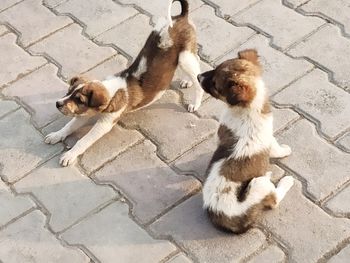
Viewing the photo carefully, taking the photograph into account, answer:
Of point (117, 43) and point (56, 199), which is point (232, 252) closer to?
point (56, 199)

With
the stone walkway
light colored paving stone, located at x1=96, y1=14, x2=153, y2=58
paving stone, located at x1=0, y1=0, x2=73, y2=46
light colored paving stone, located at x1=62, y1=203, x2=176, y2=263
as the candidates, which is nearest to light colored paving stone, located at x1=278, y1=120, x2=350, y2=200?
the stone walkway

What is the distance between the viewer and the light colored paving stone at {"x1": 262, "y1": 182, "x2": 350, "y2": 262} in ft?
12.4

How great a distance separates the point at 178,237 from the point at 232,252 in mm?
347

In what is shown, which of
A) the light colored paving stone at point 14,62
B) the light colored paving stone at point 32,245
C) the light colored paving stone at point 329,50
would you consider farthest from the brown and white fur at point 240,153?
the light colored paving stone at point 14,62

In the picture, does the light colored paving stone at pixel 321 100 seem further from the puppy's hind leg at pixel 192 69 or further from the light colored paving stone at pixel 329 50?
the puppy's hind leg at pixel 192 69

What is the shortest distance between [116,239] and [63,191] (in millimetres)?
569

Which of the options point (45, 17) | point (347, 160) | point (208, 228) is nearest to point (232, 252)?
Result: point (208, 228)

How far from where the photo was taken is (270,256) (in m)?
3.76

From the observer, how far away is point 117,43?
5.37m

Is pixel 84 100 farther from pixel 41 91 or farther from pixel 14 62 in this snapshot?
pixel 14 62

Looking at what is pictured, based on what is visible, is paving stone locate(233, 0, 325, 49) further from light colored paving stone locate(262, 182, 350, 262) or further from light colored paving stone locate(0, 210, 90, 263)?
light colored paving stone locate(0, 210, 90, 263)

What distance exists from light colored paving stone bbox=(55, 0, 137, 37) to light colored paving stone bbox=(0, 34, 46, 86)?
21.5 inches

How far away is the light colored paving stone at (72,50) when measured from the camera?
520 centimetres

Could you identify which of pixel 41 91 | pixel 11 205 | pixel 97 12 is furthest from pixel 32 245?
pixel 97 12
